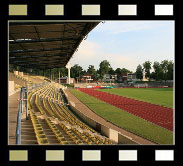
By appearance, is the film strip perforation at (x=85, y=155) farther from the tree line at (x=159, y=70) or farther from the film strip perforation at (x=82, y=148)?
the tree line at (x=159, y=70)

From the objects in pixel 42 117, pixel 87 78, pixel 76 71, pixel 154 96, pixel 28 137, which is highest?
pixel 76 71

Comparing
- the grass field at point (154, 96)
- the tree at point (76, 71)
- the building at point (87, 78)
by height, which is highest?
the tree at point (76, 71)

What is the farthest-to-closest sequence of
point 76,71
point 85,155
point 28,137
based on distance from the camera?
point 76,71 < point 28,137 < point 85,155

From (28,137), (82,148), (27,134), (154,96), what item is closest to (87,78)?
(154,96)

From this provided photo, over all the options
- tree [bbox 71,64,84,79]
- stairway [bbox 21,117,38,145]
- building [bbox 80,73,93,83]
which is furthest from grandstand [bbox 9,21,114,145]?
tree [bbox 71,64,84,79]

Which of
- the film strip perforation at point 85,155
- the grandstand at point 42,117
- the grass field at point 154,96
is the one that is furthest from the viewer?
the grass field at point 154,96

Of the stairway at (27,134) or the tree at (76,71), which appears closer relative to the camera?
the stairway at (27,134)

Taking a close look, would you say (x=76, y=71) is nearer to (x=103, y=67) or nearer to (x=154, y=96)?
(x=103, y=67)

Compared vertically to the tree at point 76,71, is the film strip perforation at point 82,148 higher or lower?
lower

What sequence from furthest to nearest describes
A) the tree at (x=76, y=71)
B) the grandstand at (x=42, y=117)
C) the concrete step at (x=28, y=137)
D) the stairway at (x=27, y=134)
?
the tree at (x=76, y=71)
the grandstand at (x=42, y=117)
the concrete step at (x=28, y=137)
the stairway at (x=27, y=134)

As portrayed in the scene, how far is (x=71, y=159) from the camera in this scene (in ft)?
13.1

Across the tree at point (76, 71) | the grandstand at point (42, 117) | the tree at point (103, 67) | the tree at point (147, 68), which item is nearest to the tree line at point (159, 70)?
the tree at point (147, 68)

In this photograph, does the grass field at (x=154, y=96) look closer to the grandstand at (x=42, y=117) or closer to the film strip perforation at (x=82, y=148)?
the grandstand at (x=42, y=117)
